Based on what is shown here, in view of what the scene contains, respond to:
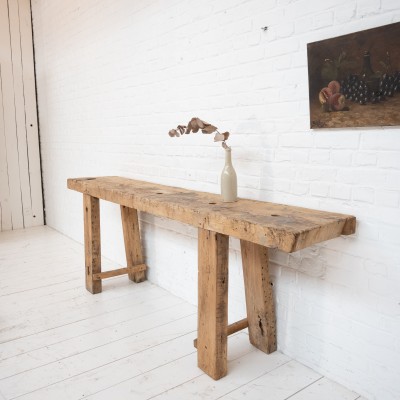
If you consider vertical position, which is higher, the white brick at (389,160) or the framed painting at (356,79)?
the framed painting at (356,79)

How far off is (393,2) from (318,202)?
0.94 metres

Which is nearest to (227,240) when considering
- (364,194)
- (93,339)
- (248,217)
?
(248,217)

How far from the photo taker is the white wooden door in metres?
5.18

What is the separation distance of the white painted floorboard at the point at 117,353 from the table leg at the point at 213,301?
0.10 metres

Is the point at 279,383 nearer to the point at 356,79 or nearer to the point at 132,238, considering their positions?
the point at 356,79

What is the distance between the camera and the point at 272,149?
89.0 inches

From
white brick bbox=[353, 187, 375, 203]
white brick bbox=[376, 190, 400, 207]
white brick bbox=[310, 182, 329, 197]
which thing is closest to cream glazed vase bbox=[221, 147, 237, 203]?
white brick bbox=[310, 182, 329, 197]

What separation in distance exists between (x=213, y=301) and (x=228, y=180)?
662 mm

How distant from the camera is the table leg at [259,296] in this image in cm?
225

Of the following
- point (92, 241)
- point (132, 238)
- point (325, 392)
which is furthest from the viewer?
point (132, 238)

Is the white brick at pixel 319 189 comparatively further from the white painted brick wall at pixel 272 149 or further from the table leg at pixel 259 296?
the table leg at pixel 259 296

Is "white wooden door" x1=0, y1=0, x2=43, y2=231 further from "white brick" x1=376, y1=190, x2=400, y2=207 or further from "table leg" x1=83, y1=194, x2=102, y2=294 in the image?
"white brick" x1=376, y1=190, x2=400, y2=207

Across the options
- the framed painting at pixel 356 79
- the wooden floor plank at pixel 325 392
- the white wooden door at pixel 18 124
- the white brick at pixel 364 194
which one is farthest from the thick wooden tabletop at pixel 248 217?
the white wooden door at pixel 18 124

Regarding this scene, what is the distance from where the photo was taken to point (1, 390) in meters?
2.02
